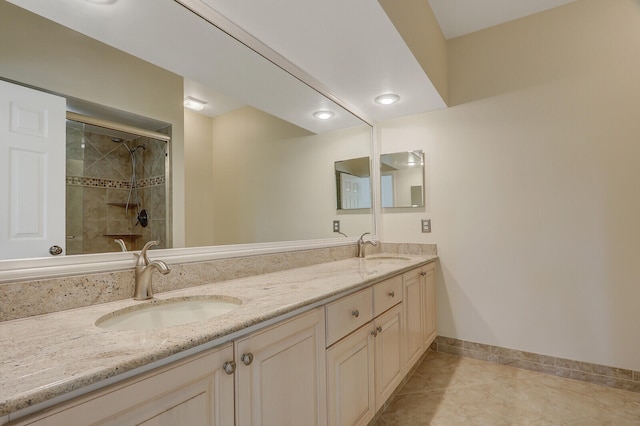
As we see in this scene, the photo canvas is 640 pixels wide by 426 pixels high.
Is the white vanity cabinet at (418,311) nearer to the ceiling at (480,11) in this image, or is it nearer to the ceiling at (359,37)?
the ceiling at (359,37)

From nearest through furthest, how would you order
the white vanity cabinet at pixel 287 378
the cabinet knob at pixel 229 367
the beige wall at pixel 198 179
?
the white vanity cabinet at pixel 287 378, the cabinet knob at pixel 229 367, the beige wall at pixel 198 179

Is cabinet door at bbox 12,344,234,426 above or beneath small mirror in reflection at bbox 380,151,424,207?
beneath

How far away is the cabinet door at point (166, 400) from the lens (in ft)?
1.76

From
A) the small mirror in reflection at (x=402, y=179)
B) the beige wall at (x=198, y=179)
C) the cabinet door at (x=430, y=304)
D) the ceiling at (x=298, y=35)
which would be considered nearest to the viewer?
the ceiling at (x=298, y=35)

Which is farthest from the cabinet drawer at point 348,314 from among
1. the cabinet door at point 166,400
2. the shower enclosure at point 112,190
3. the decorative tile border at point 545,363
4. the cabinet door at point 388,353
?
the decorative tile border at point 545,363

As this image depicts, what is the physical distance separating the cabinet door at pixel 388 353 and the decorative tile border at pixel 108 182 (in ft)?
4.01

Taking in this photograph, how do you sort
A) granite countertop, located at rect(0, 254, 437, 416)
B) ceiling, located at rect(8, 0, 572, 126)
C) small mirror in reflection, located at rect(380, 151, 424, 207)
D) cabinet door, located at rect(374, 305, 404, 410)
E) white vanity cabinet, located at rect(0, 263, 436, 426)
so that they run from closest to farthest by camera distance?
granite countertop, located at rect(0, 254, 437, 416), white vanity cabinet, located at rect(0, 263, 436, 426), ceiling, located at rect(8, 0, 572, 126), cabinet door, located at rect(374, 305, 404, 410), small mirror in reflection, located at rect(380, 151, 424, 207)

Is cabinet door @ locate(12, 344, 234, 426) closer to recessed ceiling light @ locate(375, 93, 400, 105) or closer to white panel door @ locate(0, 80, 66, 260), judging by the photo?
white panel door @ locate(0, 80, 66, 260)

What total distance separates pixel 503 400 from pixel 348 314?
131cm

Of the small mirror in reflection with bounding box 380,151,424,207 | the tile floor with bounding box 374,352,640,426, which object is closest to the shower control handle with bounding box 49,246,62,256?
the tile floor with bounding box 374,352,640,426

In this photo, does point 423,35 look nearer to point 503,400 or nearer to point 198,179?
point 198,179

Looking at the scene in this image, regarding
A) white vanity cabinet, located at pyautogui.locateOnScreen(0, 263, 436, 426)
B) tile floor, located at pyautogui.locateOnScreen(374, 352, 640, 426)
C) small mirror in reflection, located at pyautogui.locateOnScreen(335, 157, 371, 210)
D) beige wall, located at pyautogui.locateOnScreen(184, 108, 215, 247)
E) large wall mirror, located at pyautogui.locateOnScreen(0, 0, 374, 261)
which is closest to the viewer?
white vanity cabinet, located at pyautogui.locateOnScreen(0, 263, 436, 426)

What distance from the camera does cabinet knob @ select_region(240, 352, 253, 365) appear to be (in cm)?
85

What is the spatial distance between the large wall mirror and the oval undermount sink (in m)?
0.26
